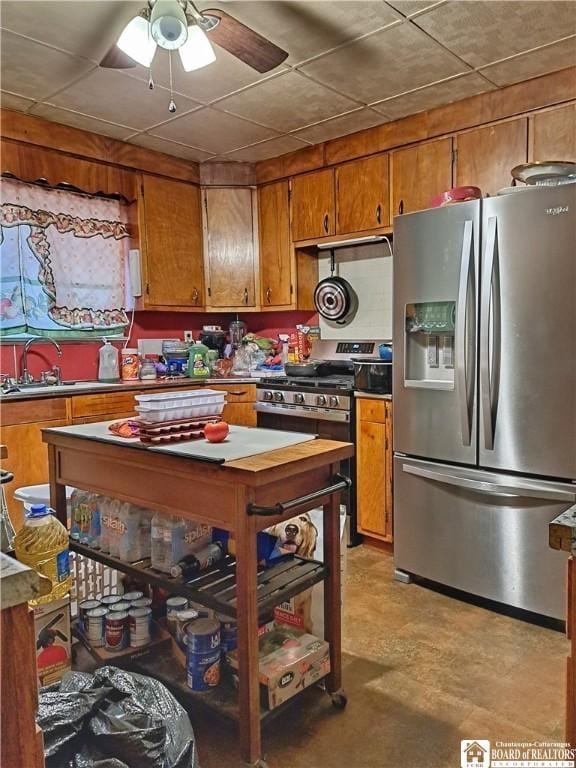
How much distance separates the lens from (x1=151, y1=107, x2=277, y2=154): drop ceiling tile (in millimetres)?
3369

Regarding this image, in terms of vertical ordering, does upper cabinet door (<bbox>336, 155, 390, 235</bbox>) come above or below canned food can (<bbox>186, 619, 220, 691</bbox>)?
above

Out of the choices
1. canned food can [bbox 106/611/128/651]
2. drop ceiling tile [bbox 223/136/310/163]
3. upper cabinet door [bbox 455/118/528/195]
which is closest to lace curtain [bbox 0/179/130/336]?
drop ceiling tile [bbox 223/136/310/163]

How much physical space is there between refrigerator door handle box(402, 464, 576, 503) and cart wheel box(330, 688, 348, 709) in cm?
105

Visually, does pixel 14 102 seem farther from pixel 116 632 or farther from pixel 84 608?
pixel 116 632

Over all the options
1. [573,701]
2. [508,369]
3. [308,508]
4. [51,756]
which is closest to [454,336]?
[508,369]

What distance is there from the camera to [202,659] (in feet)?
5.84

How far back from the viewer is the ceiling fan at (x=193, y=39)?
1.92m

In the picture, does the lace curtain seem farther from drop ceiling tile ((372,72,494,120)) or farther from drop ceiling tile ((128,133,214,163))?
drop ceiling tile ((372,72,494,120))

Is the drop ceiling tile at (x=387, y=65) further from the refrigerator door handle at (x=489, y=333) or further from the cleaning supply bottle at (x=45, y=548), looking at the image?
the cleaning supply bottle at (x=45, y=548)


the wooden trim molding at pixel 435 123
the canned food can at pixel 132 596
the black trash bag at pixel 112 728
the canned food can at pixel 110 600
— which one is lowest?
the canned food can at pixel 110 600

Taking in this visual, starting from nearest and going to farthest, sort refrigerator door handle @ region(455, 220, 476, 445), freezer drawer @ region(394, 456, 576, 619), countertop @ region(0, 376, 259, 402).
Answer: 1. freezer drawer @ region(394, 456, 576, 619)
2. refrigerator door handle @ region(455, 220, 476, 445)
3. countertop @ region(0, 376, 259, 402)

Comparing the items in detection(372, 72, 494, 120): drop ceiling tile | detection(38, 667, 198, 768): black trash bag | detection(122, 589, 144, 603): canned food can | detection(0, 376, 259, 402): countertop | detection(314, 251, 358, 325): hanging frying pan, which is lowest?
detection(122, 589, 144, 603): canned food can

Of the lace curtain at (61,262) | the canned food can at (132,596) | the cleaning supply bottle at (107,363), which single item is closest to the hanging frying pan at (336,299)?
the lace curtain at (61,262)

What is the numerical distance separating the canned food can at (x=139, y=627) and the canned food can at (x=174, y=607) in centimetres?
8
